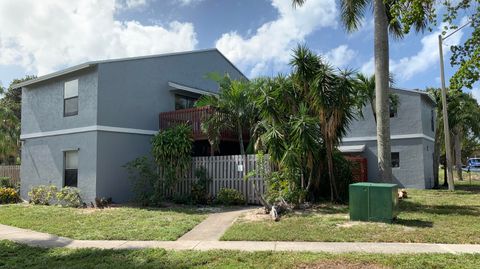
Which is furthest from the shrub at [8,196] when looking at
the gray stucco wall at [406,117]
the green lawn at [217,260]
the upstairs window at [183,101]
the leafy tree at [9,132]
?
the gray stucco wall at [406,117]

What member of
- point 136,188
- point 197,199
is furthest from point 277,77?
point 136,188

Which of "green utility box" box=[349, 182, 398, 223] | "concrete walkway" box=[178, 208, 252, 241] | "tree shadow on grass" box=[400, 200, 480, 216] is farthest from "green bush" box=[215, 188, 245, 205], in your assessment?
"tree shadow on grass" box=[400, 200, 480, 216]

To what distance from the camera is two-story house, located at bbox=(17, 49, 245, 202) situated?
1484 centimetres

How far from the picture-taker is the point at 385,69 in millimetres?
13383

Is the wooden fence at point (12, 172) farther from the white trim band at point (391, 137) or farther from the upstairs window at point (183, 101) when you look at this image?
the white trim band at point (391, 137)

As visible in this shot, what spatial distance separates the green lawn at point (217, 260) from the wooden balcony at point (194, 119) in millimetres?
8736

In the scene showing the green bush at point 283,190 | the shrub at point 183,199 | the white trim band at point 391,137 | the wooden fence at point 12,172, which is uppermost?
the white trim band at point 391,137

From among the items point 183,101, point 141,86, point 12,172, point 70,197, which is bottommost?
point 70,197

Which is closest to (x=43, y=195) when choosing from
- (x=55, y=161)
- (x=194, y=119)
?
(x=55, y=161)

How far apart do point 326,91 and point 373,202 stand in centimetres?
411

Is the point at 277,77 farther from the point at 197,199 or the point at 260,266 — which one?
the point at 260,266

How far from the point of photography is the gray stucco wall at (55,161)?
14.7 meters

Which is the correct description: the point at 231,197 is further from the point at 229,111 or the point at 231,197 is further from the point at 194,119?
the point at 194,119

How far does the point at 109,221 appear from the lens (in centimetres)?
1076
